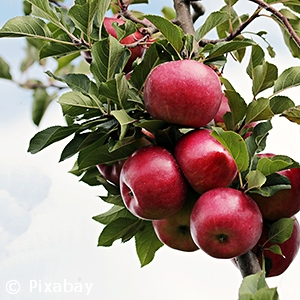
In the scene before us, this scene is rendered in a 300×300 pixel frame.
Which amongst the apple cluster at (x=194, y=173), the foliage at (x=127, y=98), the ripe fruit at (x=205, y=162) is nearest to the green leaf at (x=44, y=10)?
the foliage at (x=127, y=98)

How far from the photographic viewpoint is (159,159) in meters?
0.78

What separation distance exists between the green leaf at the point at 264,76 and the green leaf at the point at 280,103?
29mm

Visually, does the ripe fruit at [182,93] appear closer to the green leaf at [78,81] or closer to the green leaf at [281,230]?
the green leaf at [78,81]

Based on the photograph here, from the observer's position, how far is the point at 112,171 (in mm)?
889

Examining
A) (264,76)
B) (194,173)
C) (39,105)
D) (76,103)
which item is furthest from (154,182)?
(39,105)

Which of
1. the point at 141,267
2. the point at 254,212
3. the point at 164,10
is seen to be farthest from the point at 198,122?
the point at 164,10

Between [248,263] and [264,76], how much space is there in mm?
315

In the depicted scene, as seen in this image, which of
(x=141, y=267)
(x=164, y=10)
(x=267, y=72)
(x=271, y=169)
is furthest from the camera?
(x=164, y=10)

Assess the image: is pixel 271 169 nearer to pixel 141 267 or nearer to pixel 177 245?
pixel 177 245

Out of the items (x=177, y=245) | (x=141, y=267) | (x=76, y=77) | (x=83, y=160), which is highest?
(x=76, y=77)

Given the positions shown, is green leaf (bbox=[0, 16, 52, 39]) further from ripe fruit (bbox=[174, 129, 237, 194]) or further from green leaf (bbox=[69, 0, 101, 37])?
ripe fruit (bbox=[174, 129, 237, 194])

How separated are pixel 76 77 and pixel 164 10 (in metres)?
0.59

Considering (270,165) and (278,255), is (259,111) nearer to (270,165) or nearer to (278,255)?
(270,165)

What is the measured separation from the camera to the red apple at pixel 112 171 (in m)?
0.88
